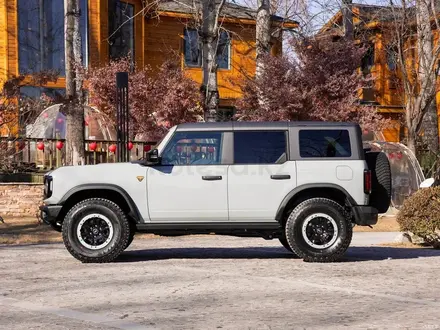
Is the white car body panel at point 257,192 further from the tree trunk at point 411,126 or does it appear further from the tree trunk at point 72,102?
the tree trunk at point 411,126

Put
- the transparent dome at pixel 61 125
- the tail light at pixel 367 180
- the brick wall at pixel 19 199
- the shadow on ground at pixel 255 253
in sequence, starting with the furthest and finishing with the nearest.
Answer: the transparent dome at pixel 61 125 < the brick wall at pixel 19 199 < the shadow on ground at pixel 255 253 < the tail light at pixel 367 180

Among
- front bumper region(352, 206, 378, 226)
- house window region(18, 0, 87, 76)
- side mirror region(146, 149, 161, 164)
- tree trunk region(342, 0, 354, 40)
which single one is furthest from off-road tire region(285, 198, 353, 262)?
house window region(18, 0, 87, 76)

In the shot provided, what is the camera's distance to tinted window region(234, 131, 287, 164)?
1235 centimetres

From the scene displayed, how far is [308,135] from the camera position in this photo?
40.8ft

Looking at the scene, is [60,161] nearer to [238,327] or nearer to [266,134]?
[266,134]

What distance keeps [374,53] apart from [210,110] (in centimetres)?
1898

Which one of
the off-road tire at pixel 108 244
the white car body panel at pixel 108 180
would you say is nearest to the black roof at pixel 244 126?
the white car body panel at pixel 108 180

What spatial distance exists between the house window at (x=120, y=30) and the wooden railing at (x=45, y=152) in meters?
8.31

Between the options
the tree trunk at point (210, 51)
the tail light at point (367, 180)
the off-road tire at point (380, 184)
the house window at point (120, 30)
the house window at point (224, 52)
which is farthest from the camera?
the house window at point (224, 52)

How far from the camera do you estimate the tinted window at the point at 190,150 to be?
40.5 ft

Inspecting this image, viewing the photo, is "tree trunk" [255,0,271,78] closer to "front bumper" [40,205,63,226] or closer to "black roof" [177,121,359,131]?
"black roof" [177,121,359,131]

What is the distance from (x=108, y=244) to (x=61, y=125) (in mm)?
14894

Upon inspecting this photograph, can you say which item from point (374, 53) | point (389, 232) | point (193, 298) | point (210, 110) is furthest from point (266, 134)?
point (374, 53)

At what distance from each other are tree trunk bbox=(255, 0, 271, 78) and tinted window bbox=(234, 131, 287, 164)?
13.3 metres
